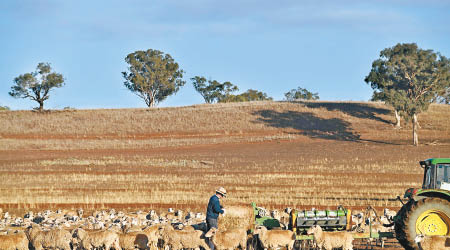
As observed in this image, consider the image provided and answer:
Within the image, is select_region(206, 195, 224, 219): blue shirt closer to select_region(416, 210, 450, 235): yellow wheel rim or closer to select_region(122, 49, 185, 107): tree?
select_region(416, 210, 450, 235): yellow wheel rim

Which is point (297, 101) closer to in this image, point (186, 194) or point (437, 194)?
point (186, 194)

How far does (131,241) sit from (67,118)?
7030 centimetres

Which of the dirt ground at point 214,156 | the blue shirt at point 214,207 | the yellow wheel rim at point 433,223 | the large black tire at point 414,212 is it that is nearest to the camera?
the large black tire at point 414,212

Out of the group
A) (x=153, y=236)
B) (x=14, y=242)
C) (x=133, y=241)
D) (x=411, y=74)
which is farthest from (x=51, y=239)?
(x=411, y=74)

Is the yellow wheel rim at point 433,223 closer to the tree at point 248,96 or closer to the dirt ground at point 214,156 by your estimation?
the dirt ground at point 214,156

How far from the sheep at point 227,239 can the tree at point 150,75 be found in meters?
94.0

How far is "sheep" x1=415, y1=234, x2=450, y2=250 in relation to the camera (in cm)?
1335

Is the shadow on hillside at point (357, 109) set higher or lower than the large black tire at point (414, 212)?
higher

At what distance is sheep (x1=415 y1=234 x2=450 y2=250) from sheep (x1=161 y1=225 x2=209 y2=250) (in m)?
5.57

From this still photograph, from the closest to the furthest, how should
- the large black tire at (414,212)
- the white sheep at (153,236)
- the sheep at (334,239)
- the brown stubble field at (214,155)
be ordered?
1. the large black tire at (414,212)
2. the sheep at (334,239)
3. the white sheep at (153,236)
4. the brown stubble field at (214,155)

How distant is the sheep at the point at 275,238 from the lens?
15125 mm

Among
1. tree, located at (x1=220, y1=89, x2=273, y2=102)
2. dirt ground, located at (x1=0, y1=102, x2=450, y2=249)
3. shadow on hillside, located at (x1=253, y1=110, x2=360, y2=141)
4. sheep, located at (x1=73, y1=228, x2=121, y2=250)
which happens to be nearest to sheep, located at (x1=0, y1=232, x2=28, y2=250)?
sheep, located at (x1=73, y1=228, x2=121, y2=250)

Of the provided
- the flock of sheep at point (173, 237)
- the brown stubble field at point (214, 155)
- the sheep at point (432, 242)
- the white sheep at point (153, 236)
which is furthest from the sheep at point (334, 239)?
the brown stubble field at point (214, 155)

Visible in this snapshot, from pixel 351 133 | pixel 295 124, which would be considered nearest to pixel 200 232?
pixel 351 133
